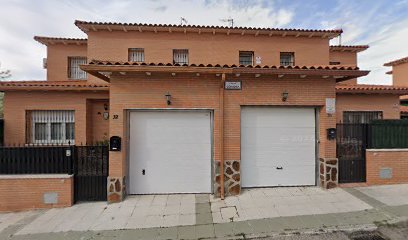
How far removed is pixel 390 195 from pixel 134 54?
11757 mm

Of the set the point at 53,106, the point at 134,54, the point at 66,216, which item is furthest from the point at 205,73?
the point at 53,106

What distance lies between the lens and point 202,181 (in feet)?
20.7

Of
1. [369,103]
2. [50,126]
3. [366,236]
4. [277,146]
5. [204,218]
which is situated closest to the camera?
[366,236]

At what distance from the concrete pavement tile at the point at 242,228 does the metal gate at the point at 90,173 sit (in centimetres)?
368

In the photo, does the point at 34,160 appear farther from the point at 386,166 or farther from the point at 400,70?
the point at 400,70

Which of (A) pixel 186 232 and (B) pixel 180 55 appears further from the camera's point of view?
(B) pixel 180 55

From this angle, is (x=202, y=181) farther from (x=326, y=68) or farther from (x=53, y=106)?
(x=53, y=106)

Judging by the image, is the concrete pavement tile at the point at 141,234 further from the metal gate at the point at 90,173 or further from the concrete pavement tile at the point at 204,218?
the metal gate at the point at 90,173

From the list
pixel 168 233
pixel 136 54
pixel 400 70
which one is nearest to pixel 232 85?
pixel 168 233

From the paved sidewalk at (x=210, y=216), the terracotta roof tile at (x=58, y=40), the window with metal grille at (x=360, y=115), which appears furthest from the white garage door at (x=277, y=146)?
the terracotta roof tile at (x=58, y=40)

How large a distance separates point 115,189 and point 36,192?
80.6 inches

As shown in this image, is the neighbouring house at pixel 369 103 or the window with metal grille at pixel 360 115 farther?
the window with metal grille at pixel 360 115

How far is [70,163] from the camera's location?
5.85 m

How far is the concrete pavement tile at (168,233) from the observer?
4301 mm
